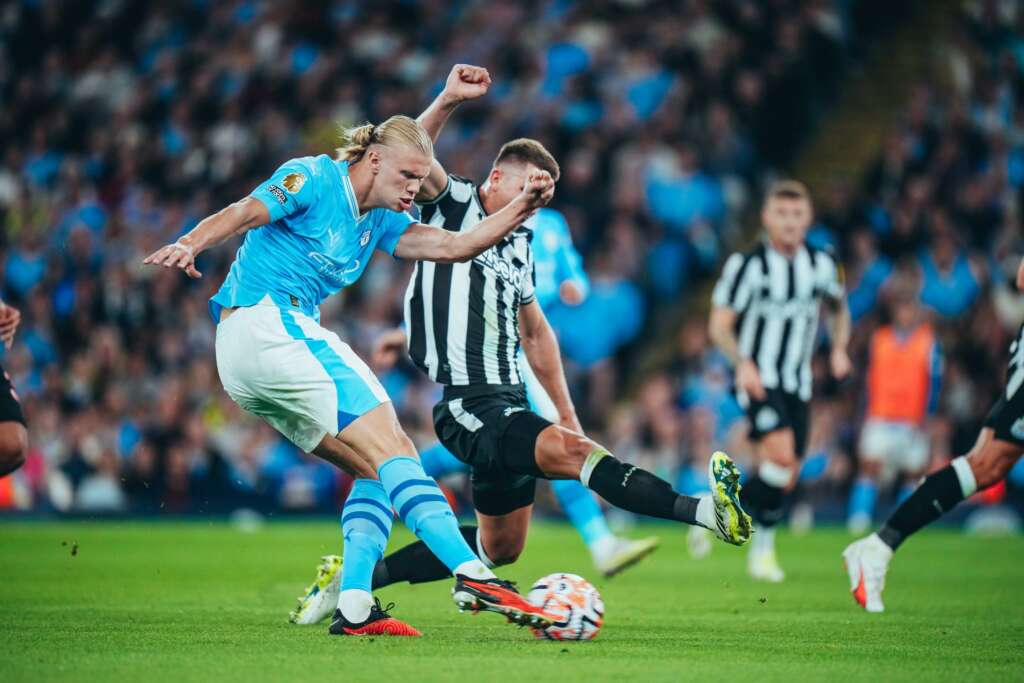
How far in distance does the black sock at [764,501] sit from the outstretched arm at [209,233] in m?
5.02

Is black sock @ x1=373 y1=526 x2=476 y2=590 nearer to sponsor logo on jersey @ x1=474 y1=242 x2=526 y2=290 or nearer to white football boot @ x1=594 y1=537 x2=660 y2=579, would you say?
sponsor logo on jersey @ x1=474 y1=242 x2=526 y2=290

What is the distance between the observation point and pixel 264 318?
6.39 m

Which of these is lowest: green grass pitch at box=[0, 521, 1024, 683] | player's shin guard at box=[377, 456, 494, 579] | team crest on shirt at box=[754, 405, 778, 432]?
green grass pitch at box=[0, 521, 1024, 683]

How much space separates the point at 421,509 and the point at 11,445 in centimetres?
217

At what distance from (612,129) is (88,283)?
6424mm

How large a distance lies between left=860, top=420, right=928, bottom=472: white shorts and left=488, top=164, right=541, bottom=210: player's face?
9069mm

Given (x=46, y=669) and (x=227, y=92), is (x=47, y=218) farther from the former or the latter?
(x=46, y=669)

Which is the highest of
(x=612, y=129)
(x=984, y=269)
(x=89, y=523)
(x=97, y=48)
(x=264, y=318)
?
(x=97, y=48)

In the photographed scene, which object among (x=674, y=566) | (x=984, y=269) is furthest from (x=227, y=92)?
(x=674, y=566)

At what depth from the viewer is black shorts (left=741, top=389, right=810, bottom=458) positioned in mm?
10242

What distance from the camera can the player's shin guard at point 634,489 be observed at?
20.3ft

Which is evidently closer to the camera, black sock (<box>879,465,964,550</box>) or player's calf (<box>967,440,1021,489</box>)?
player's calf (<box>967,440,1021,489</box>)

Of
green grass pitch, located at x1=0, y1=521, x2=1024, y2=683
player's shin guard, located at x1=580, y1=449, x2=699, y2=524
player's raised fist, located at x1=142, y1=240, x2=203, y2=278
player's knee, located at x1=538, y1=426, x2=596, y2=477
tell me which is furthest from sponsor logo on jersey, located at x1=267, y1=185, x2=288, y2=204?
green grass pitch, located at x1=0, y1=521, x2=1024, y2=683

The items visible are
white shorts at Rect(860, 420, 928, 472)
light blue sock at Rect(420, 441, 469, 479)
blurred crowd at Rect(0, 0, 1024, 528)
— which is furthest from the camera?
blurred crowd at Rect(0, 0, 1024, 528)
